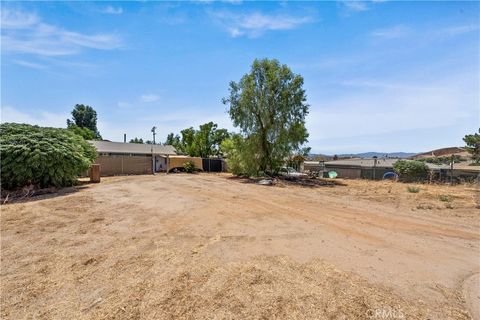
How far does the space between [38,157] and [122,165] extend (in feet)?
39.5

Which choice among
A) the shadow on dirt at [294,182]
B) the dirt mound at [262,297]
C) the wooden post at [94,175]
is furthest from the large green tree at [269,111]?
the dirt mound at [262,297]

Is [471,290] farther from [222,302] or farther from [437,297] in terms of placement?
[222,302]

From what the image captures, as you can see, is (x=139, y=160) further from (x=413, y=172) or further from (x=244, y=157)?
(x=413, y=172)

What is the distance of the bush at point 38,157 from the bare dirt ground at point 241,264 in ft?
14.6

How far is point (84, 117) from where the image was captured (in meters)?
56.8

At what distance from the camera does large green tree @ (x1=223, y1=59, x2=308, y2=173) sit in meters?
19.8

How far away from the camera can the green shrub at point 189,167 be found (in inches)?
1145

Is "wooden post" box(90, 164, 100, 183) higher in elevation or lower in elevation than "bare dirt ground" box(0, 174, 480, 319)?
higher

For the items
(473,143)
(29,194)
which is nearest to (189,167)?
(29,194)

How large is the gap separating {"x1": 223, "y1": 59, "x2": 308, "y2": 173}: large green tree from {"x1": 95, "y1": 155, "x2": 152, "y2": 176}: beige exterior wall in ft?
31.9

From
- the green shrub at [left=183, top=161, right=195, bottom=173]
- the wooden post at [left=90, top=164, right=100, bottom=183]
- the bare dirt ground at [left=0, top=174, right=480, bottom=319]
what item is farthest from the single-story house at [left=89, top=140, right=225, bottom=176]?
the bare dirt ground at [left=0, top=174, right=480, bottom=319]

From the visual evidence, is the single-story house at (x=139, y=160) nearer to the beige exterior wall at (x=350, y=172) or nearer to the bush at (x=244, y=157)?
the bush at (x=244, y=157)

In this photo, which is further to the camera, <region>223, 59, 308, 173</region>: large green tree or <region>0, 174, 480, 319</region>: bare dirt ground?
<region>223, 59, 308, 173</region>: large green tree

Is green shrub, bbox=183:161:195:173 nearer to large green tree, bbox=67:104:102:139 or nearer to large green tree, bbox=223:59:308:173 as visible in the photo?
large green tree, bbox=223:59:308:173
